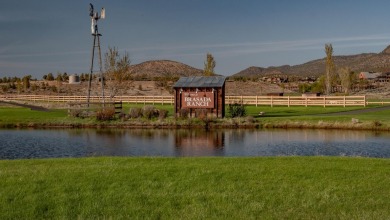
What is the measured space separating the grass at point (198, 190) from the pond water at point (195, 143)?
27.5 ft

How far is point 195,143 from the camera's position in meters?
25.1

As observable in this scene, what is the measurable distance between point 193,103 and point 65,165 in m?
25.9

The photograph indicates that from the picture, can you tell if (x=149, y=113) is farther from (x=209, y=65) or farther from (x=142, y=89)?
(x=142, y=89)

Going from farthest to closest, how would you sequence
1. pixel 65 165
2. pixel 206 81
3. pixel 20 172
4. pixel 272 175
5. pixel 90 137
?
1. pixel 206 81
2. pixel 90 137
3. pixel 65 165
4. pixel 20 172
5. pixel 272 175

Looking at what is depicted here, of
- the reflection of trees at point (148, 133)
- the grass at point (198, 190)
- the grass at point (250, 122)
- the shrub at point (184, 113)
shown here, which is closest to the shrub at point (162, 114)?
the grass at point (250, 122)

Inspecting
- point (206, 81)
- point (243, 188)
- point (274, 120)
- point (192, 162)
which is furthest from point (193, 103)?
point (243, 188)

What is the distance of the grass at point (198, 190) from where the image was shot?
8133mm

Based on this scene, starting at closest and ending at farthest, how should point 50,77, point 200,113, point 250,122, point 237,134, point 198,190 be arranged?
point 198,190
point 237,134
point 250,122
point 200,113
point 50,77

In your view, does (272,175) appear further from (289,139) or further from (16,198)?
(289,139)

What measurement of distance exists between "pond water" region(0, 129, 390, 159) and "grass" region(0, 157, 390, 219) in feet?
27.5

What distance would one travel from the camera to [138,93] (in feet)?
320

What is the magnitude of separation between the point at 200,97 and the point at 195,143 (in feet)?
42.1

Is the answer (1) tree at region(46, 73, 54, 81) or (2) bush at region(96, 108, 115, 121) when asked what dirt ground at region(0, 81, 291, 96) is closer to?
(1) tree at region(46, 73, 54, 81)

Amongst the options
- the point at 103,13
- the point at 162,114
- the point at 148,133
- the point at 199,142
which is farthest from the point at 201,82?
the point at 103,13
